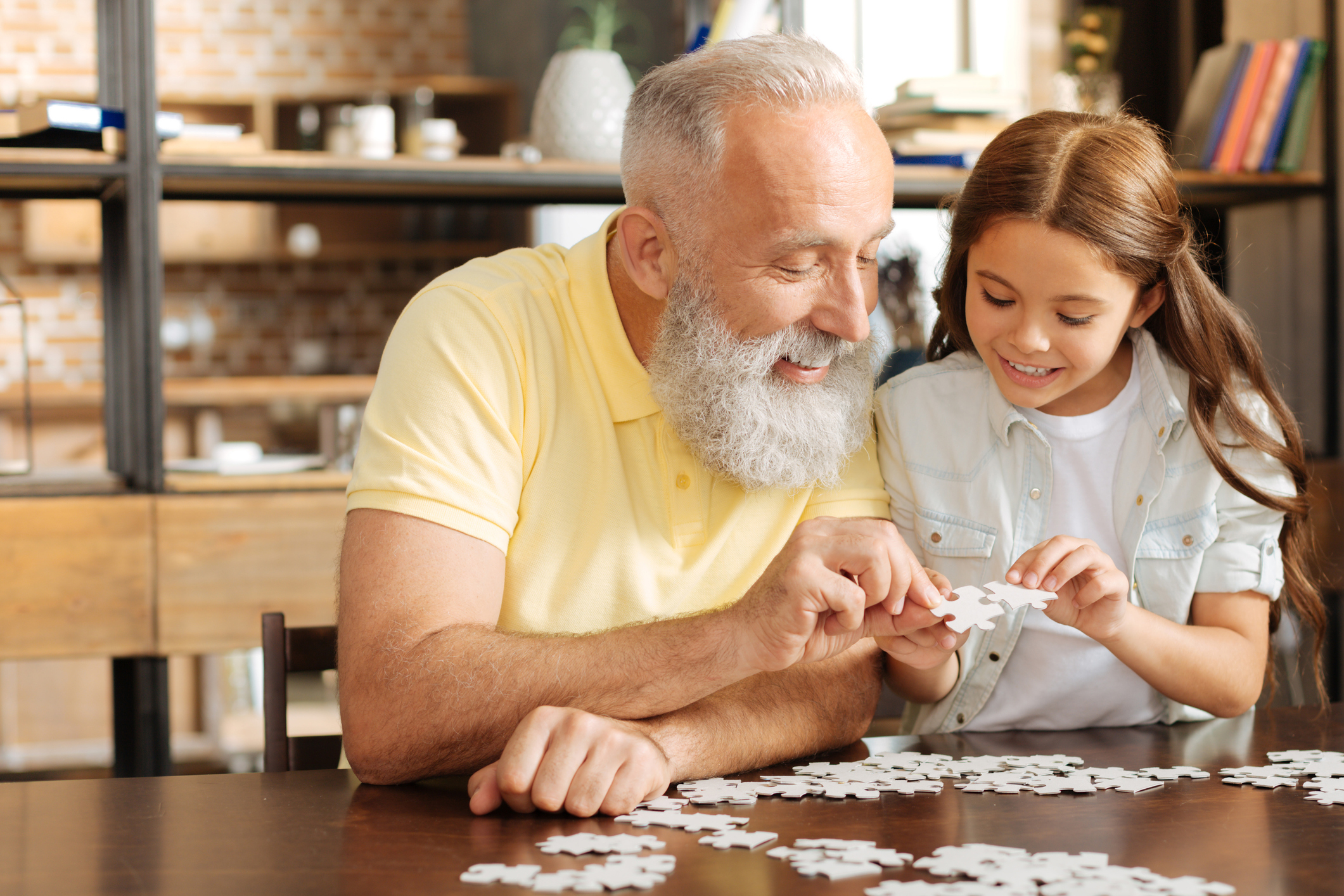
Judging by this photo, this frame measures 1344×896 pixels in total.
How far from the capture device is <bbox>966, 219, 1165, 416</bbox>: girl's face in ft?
5.31

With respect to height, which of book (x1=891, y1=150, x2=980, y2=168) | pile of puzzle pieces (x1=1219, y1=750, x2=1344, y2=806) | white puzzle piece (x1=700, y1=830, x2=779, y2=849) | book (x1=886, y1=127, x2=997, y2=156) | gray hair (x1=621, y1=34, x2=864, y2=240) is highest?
book (x1=886, y1=127, x2=997, y2=156)

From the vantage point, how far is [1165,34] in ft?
13.3

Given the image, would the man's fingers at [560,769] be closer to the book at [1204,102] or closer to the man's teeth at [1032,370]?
the man's teeth at [1032,370]

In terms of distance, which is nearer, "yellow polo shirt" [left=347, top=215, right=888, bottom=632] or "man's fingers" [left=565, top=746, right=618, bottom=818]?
"man's fingers" [left=565, top=746, right=618, bottom=818]

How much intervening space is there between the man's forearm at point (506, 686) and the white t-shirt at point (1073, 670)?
56cm

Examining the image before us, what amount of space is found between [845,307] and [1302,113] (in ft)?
7.43

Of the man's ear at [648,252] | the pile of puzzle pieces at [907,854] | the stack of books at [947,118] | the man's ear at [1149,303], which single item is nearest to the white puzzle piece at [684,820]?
the pile of puzzle pieces at [907,854]

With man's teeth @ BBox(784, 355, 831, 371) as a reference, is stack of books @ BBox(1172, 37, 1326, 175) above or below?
above

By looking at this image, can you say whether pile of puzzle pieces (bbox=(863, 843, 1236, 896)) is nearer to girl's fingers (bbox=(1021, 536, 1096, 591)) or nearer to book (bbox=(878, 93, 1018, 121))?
girl's fingers (bbox=(1021, 536, 1096, 591))

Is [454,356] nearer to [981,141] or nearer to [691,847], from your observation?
[691,847]

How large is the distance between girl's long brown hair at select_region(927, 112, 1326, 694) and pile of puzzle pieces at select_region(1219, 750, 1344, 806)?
0.33 m

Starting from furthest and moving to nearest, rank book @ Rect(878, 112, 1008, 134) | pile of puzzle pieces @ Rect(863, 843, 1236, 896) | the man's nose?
book @ Rect(878, 112, 1008, 134) < the man's nose < pile of puzzle pieces @ Rect(863, 843, 1236, 896)

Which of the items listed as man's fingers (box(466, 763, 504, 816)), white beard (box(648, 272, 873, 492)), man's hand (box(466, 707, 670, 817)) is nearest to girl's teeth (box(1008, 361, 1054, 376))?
white beard (box(648, 272, 873, 492))

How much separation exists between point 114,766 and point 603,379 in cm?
152
